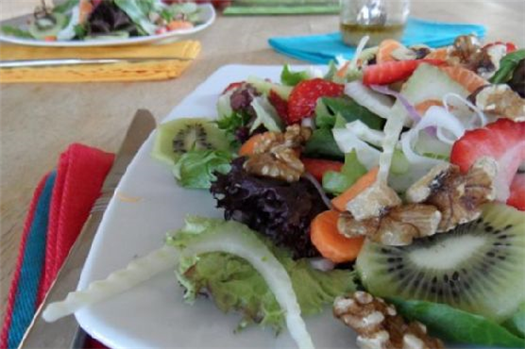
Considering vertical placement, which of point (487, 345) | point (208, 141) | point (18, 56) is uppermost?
point (487, 345)

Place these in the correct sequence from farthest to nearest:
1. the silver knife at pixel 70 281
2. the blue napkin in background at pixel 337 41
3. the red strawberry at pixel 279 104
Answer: the blue napkin in background at pixel 337 41
the red strawberry at pixel 279 104
the silver knife at pixel 70 281

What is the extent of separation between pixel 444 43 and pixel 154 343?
1826 millimetres

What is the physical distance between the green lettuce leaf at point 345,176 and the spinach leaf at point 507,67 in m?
0.32

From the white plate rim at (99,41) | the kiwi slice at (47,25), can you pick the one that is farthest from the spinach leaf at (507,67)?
the kiwi slice at (47,25)

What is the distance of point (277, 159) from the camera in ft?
3.08

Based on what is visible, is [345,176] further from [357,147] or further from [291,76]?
[291,76]

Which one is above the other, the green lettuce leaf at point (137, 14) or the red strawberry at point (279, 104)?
the red strawberry at point (279, 104)

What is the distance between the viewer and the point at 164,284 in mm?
756

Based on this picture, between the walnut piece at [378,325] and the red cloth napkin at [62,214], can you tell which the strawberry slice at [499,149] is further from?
the red cloth napkin at [62,214]

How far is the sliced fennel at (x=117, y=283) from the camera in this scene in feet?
2.27

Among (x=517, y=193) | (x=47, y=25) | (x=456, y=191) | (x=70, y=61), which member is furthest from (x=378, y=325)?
(x=47, y=25)

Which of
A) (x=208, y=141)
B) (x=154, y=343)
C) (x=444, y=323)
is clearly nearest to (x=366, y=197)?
(x=444, y=323)

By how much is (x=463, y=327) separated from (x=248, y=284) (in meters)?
0.24

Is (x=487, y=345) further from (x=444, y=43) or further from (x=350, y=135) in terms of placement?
(x=444, y=43)
